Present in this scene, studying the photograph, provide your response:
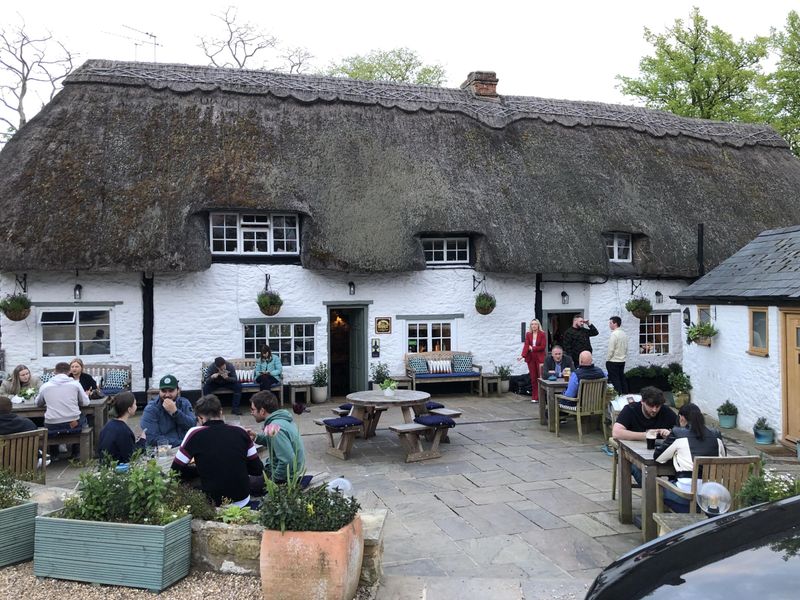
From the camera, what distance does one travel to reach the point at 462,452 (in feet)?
30.1

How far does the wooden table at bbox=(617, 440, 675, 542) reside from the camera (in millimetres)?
5730

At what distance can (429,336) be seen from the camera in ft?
47.9

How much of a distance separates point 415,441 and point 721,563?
6131mm

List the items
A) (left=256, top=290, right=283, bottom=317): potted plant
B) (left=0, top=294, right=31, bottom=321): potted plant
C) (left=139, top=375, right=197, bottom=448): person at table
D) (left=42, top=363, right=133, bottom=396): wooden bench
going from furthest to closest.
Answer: (left=256, top=290, right=283, bottom=317): potted plant < (left=42, top=363, right=133, bottom=396): wooden bench < (left=0, top=294, right=31, bottom=321): potted plant < (left=139, top=375, right=197, bottom=448): person at table

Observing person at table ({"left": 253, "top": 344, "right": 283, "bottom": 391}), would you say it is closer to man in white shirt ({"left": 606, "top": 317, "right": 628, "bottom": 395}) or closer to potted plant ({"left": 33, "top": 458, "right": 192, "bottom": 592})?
man in white shirt ({"left": 606, "top": 317, "right": 628, "bottom": 395})

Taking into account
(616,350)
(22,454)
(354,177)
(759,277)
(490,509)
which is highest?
(354,177)

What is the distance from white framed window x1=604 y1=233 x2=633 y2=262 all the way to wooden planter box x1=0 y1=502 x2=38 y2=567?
13321 millimetres

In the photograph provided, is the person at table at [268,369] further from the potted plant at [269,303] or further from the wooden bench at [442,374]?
the wooden bench at [442,374]

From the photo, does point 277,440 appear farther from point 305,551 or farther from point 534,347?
point 534,347

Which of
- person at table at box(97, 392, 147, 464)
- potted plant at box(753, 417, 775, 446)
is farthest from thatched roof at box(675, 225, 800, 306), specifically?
person at table at box(97, 392, 147, 464)

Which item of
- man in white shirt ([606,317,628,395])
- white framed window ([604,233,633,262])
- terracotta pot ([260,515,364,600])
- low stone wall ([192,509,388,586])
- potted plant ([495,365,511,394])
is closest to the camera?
terracotta pot ([260,515,364,600])

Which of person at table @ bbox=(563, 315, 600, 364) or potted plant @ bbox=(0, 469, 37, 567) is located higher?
person at table @ bbox=(563, 315, 600, 364)

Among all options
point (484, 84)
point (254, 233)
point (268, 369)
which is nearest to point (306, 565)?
point (268, 369)

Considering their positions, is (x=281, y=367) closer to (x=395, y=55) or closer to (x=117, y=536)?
(x=117, y=536)
